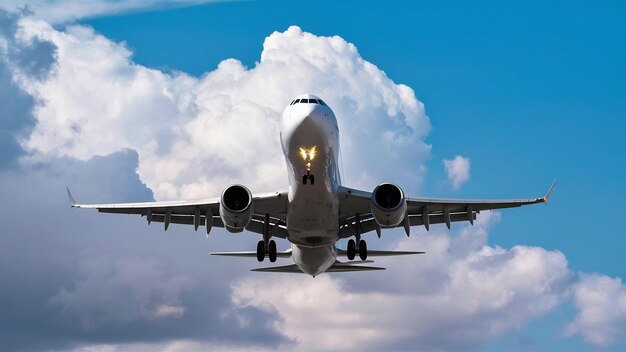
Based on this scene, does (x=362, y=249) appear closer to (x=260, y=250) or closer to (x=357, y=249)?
(x=357, y=249)

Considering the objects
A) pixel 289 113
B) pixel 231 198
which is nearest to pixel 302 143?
pixel 289 113

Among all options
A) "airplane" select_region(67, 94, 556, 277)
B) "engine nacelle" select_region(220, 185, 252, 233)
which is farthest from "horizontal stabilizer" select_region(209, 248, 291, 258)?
"engine nacelle" select_region(220, 185, 252, 233)

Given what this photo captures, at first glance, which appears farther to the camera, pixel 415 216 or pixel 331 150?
pixel 415 216

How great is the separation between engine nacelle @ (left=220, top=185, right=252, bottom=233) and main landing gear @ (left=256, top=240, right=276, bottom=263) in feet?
15.8

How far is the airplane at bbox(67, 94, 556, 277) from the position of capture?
38.6 metres

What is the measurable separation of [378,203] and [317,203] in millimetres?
2357

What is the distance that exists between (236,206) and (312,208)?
9.61 feet

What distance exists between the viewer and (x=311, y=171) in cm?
3922

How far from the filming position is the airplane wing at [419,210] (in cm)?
4275

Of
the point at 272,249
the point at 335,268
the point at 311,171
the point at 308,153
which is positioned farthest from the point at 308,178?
the point at 335,268

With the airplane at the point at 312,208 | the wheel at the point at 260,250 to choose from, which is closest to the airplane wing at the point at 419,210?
the airplane at the point at 312,208

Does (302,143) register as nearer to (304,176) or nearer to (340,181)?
(304,176)

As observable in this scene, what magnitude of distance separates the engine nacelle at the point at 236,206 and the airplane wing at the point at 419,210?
13.1ft

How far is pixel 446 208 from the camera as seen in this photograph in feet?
151
